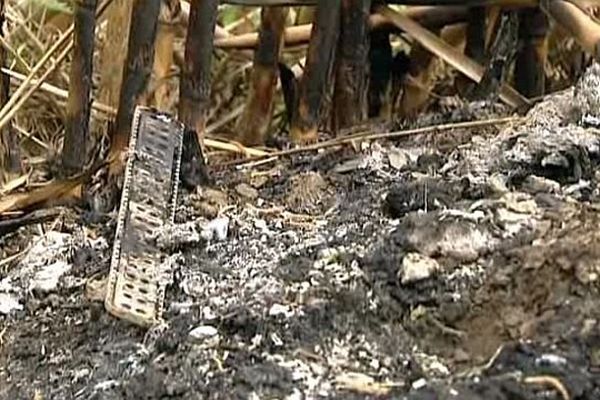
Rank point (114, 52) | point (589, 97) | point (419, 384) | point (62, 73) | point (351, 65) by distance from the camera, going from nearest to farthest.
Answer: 1. point (419, 384)
2. point (589, 97)
3. point (351, 65)
4. point (114, 52)
5. point (62, 73)

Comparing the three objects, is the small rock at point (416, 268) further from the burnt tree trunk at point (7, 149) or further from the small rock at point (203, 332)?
the burnt tree trunk at point (7, 149)

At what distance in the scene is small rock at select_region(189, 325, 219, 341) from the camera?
3.89 feet

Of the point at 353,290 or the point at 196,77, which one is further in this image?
the point at 196,77

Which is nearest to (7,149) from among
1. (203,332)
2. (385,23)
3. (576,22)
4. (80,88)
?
(80,88)

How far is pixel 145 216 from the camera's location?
1.45 meters

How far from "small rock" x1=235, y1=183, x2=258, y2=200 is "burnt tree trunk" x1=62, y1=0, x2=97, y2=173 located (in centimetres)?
19

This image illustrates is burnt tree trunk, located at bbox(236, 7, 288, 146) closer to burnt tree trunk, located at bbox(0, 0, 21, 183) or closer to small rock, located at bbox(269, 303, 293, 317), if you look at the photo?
burnt tree trunk, located at bbox(0, 0, 21, 183)

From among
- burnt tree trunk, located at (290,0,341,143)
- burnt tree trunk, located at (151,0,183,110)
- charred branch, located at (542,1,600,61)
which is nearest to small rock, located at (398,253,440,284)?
burnt tree trunk, located at (290,0,341,143)

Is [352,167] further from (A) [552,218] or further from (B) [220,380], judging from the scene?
(B) [220,380]

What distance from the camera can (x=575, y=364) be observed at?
3.36ft

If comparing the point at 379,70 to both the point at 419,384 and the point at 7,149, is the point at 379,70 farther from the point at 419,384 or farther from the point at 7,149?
the point at 419,384

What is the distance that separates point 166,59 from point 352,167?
0.32 metres

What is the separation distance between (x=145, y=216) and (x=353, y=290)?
32 centimetres

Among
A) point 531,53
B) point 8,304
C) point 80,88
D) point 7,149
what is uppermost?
point 531,53
